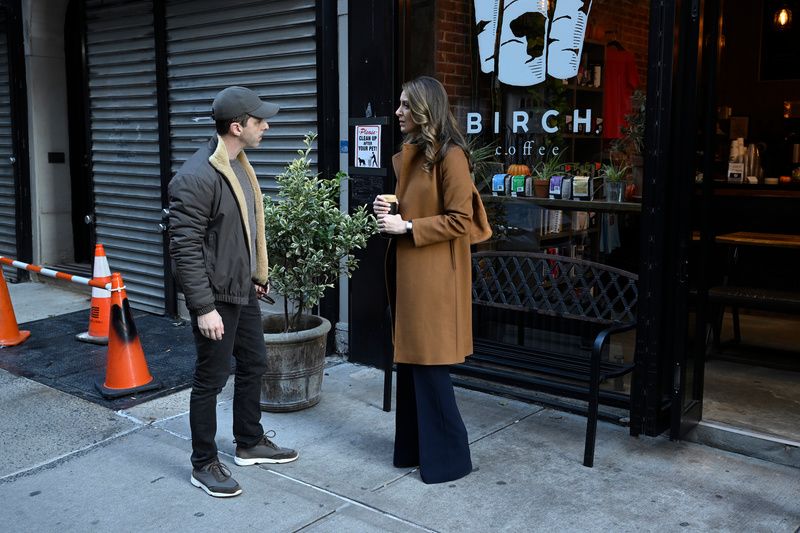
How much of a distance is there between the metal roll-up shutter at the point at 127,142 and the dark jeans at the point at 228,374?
4053 millimetres

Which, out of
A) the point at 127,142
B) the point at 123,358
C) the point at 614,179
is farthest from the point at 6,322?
the point at 614,179

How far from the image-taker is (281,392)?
5301 millimetres

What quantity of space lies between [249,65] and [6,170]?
4706 mm

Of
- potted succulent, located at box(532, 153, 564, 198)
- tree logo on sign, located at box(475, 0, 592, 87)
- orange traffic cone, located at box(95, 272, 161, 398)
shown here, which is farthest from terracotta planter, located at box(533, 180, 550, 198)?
orange traffic cone, located at box(95, 272, 161, 398)

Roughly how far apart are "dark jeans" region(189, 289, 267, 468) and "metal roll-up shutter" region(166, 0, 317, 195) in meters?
2.70

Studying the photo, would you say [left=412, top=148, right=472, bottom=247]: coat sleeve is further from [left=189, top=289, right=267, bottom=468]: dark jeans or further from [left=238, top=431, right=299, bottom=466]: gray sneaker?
[left=238, top=431, right=299, bottom=466]: gray sneaker

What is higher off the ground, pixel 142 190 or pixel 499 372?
pixel 142 190

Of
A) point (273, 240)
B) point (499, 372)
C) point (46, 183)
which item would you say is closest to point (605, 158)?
point (499, 372)

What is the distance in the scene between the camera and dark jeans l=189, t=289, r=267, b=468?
4094 millimetres

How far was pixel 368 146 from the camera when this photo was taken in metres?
6.11

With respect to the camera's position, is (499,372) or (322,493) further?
(499,372)

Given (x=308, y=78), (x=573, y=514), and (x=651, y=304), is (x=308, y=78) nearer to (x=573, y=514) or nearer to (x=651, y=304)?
(x=651, y=304)

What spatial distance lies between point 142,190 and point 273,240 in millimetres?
3674

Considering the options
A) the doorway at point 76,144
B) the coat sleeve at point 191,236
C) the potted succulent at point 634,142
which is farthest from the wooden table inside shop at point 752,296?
the doorway at point 76,144
